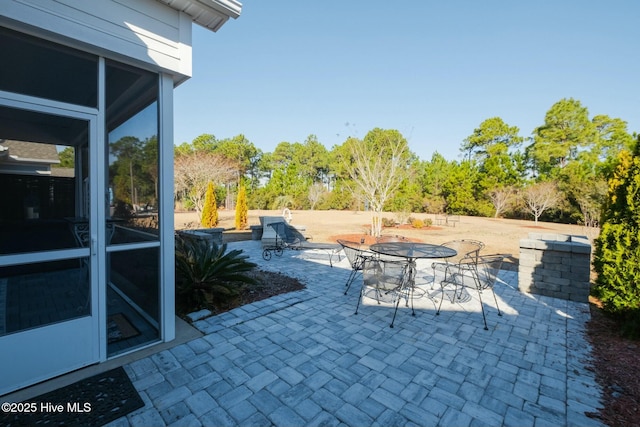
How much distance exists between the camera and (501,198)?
69.3ft

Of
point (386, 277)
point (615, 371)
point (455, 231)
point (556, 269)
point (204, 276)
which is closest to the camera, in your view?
point (615, 371)

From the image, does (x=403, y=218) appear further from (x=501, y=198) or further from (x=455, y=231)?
(x=501, y=198)

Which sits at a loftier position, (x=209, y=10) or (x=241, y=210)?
(x=209, y=10)

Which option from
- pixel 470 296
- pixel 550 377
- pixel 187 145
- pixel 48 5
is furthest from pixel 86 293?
pixel 187 145

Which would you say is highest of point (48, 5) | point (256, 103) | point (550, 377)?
point (256, 103)

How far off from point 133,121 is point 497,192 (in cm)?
2375

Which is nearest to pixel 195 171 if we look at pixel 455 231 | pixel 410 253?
pixel 455 231

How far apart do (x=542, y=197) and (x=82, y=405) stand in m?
22.3

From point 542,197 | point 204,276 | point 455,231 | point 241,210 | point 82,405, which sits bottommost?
point 82,405

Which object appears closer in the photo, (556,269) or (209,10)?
(209,10)

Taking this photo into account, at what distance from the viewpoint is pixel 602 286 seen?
375 cm

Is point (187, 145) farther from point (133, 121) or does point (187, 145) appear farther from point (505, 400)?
point (505, 400)

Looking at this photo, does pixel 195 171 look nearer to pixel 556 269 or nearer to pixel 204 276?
pixel 204 276

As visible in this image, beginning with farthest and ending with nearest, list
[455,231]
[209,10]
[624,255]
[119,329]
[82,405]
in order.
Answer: [455,231]
[624,255]
[119,329]
[209,10]
[82,405]
